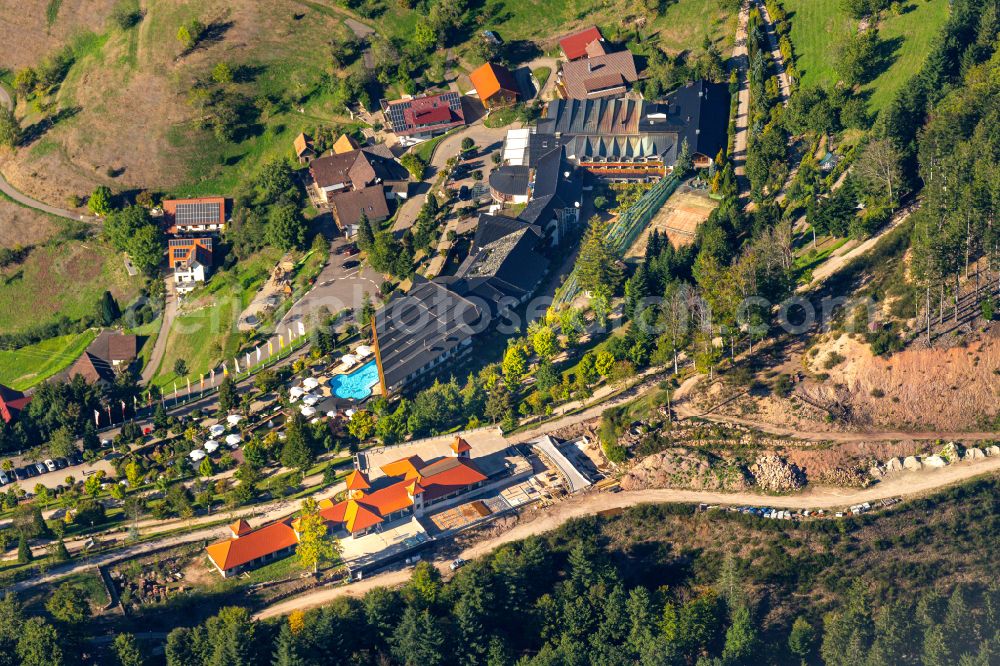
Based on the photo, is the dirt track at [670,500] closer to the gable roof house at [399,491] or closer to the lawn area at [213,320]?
the gable roof house at [399,491]

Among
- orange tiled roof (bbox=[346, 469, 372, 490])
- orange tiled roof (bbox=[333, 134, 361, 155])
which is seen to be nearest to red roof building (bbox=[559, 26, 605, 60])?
orange tiled roof (bbox=[333, 134, 361, 155])

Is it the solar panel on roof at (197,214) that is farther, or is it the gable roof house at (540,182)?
the solar panel on roof at (197,214)

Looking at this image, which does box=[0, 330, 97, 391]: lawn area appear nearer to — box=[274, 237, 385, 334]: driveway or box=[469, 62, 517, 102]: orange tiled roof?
box=[274, 237, 385, 334]: driveway

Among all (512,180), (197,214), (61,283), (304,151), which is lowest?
(61,283)

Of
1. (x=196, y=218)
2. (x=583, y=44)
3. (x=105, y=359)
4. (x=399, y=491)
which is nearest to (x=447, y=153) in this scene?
(x=583, y=44)

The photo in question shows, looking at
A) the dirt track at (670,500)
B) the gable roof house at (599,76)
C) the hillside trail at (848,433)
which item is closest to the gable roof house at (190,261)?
the gable roof house at (599,76)

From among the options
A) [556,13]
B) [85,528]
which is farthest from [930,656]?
[556,13]

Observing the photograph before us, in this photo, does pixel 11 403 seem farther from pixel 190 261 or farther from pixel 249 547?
pixel 249 547
